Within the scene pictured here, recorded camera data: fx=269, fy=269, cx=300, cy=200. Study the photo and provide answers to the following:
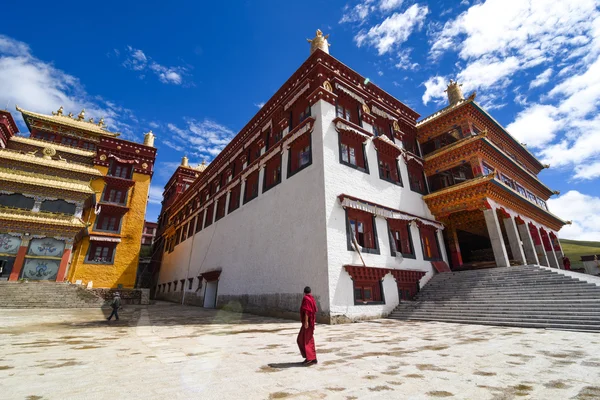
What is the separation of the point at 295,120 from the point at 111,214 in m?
23.7

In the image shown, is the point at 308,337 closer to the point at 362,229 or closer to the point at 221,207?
the point at 362,229

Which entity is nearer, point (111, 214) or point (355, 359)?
point (355, 359)

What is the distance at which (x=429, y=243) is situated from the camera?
56.3 feet

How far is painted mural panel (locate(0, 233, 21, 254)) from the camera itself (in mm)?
21859

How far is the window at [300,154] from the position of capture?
14.9 meters

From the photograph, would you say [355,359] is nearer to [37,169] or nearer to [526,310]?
[526,310]

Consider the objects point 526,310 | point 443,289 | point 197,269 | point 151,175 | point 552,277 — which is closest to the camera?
point 526,310

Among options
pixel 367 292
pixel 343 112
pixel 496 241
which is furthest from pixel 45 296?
pixel 496 241

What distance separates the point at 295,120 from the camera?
16.8 meters

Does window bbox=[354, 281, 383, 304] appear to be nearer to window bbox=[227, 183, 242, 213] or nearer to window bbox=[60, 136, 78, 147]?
window bbox=[227, 183, 242, 213]

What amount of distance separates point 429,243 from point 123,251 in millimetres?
28799

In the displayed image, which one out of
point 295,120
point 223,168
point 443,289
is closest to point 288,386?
point 443,289

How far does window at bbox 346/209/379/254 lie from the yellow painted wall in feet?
82.5

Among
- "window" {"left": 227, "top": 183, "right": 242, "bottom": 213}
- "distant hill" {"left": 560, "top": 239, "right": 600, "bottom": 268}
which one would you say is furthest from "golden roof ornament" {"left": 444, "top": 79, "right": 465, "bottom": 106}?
"distant hill" {"left": 560, "top": 239, "right": 600, "bottom": 268}
